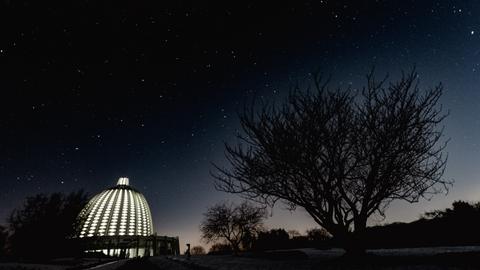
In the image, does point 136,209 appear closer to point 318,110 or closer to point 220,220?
point 220,220

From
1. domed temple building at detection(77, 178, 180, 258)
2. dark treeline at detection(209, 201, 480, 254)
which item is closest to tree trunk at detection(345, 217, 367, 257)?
dark treeline at detection(209, 201, 480, 254)

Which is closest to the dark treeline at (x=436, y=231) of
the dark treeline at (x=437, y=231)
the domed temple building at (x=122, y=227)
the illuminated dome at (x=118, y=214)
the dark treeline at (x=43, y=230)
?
the dark treeline at (x=437, y=231)

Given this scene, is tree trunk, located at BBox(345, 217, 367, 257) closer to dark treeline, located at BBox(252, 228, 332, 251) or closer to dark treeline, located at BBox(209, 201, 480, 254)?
dark treeline, located at BBox(209, 201, 480, 254)

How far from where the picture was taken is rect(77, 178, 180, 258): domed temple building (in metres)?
102

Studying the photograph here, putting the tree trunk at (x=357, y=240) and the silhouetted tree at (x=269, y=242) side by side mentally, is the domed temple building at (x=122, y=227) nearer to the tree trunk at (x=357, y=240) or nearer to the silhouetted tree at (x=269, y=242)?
the silhouetted tree at (x=269, y=242)

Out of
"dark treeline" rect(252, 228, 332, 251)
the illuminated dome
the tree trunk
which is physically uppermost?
the illuminated dome

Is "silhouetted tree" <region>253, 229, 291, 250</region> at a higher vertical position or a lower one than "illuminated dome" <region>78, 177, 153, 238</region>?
lower

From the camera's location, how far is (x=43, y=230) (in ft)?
114

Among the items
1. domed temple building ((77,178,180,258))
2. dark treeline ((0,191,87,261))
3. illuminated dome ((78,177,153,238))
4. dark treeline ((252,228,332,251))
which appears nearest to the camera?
dark treeline ((0,191,87,261))

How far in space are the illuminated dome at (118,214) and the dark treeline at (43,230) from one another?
91.7 m

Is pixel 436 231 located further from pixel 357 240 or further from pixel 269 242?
pixel 269 242

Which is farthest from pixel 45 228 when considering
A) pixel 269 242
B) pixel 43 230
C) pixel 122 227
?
pixel 122 227

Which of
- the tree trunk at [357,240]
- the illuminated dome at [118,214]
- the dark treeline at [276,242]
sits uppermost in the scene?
the illuminated dome at [118,214]

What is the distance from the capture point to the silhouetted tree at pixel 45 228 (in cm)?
3288
